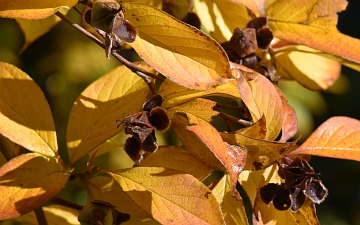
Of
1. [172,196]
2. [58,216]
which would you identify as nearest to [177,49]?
[172,196]

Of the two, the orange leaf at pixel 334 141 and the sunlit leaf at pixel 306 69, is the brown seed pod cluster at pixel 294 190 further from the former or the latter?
the sunlit leaf at pixel 306 69

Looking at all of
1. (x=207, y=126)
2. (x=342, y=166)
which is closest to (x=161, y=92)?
(x=207, y=126)

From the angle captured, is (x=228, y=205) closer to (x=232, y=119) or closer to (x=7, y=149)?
(x=232, y=119)

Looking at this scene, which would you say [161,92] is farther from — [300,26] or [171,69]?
[300,26]

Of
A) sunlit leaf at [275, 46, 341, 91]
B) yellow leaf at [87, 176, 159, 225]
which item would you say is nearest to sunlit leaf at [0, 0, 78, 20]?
yellow leaf at [87, 176, 159, 225]

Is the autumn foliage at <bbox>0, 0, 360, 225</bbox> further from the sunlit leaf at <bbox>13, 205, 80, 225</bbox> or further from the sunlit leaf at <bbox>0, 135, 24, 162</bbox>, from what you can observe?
the sunlit leaf at <bbox>13, 205, 80, 225</bbox>
